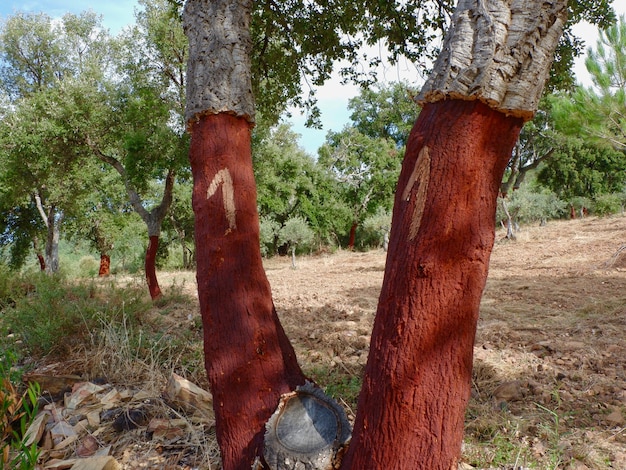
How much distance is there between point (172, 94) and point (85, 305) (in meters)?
5.49

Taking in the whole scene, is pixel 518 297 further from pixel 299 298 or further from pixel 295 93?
pixel 295 93

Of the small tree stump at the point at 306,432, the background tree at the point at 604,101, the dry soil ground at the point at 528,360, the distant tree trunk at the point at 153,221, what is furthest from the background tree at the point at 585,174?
the small tree stump at the point at 306,432

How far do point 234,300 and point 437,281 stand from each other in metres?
0.93

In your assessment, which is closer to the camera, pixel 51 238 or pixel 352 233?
pixel 51 238

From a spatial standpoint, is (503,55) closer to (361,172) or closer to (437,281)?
(437,281)

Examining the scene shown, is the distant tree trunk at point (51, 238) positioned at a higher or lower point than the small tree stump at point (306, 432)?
higher

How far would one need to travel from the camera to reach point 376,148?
24906 mm

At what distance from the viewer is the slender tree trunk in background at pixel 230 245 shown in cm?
179

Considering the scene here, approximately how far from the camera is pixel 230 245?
1.93m

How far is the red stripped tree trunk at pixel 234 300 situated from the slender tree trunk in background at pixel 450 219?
63 cm

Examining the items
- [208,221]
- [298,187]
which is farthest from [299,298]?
[298,187]

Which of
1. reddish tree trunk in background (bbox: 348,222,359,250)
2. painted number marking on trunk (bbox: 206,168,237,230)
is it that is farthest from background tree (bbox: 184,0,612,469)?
reddish tree trunk in background (bbox: 348,222,359,250)

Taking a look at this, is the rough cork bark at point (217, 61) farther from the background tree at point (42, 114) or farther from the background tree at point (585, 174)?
the background tree at point (585, 174)

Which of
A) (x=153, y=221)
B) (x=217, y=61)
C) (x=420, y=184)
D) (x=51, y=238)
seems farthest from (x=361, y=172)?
(x=420, y=184)
